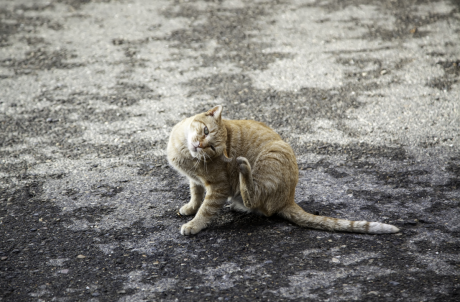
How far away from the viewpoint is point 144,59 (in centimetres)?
686

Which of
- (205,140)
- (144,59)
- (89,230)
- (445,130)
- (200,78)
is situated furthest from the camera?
(144,59)

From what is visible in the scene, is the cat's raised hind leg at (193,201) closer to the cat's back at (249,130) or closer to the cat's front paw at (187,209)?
the cat's front paw at (187,209)

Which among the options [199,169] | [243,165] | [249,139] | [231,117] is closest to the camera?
[243,165]

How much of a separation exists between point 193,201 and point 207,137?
728 mm

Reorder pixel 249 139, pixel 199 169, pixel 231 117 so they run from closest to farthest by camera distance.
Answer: pixel 199 169 → pixel 249 139 → pixel 231 117

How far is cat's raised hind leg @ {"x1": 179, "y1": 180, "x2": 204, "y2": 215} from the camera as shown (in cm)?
392

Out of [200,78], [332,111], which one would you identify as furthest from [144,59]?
[332,111]

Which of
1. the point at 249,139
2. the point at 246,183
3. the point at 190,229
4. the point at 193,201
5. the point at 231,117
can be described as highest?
the point at 249,139

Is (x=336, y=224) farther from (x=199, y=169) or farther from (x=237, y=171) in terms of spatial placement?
(x=199, y=169)

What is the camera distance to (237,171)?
148 inches

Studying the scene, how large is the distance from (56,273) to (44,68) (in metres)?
4.33

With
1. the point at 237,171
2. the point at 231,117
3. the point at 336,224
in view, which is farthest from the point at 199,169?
the point at 231,117

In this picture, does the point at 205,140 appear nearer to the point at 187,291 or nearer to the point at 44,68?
the point at 187,291

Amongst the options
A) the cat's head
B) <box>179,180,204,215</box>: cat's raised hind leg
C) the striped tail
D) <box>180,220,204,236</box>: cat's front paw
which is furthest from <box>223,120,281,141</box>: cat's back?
<box>180,220,204,236</box>: cat's front paw
